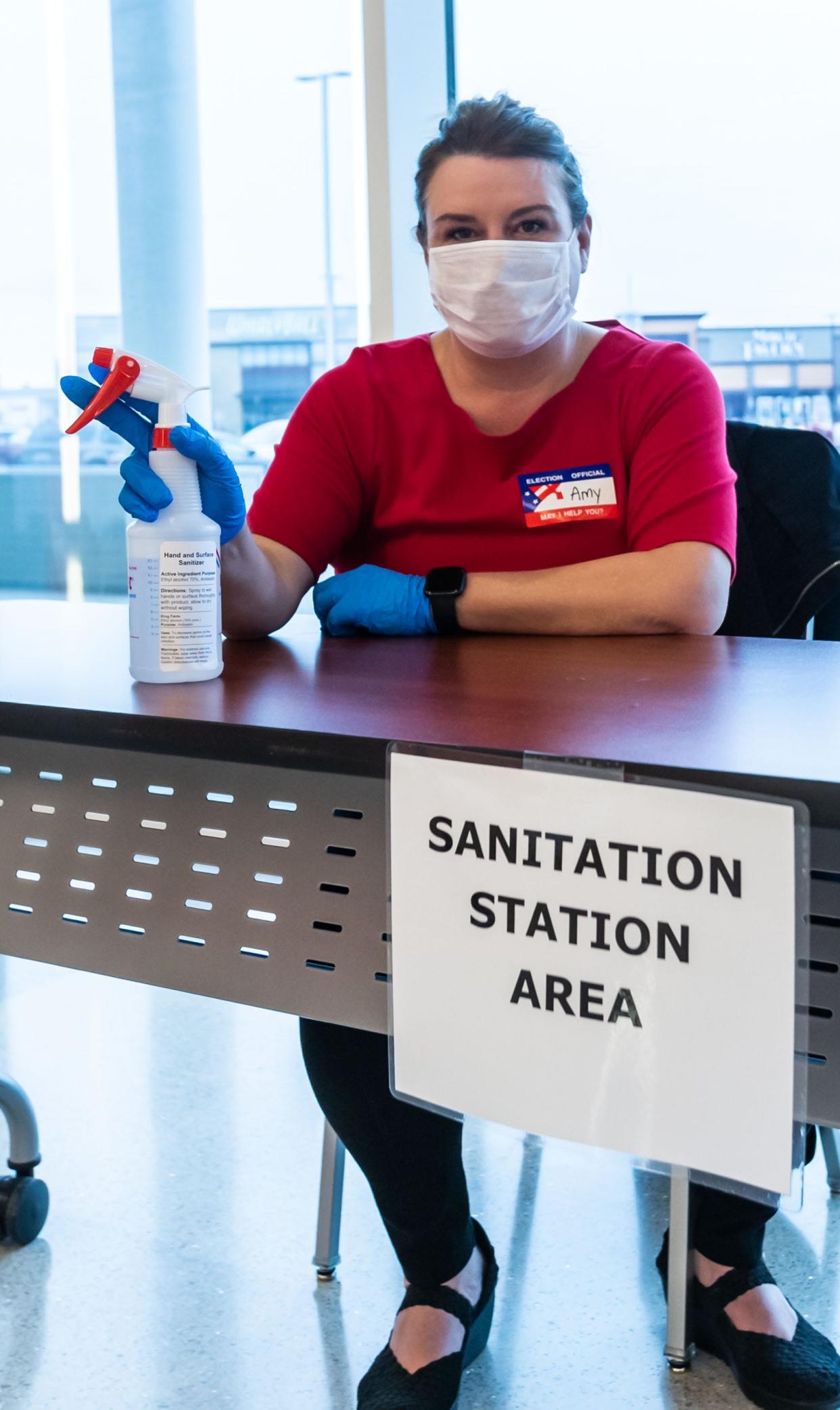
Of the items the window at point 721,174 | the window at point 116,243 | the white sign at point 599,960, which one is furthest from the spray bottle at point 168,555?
the window at point 116,243

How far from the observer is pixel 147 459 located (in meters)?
0.83

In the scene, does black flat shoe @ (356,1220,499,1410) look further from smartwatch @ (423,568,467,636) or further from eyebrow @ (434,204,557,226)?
eyebrow @ (434,204,557,226)

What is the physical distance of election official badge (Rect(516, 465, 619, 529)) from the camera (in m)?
1.30

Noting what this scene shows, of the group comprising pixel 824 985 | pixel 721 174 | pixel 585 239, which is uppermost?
pixel 721 174

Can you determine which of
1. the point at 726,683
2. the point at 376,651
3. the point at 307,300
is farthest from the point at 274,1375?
the point at 307,300

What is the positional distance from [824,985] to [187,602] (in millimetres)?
470

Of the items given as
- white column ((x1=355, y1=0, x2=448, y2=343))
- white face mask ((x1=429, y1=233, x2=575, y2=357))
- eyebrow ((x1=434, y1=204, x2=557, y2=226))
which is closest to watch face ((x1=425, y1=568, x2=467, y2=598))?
white face mask ((x1=429, y1=233, x2=575, y2=357))

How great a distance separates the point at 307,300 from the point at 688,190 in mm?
949

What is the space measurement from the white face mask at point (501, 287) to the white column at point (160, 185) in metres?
1.78

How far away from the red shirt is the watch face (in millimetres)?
192

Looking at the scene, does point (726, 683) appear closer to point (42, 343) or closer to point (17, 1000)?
point (17, 1000)

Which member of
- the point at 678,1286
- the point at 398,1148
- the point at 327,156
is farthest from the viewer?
the point at 327,156

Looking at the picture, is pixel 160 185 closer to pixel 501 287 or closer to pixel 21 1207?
pixel 501 287

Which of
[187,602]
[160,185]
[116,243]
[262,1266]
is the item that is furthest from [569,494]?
[116,243]
